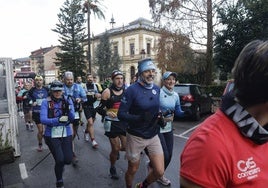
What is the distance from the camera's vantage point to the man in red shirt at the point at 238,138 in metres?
1.18

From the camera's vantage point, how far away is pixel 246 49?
50.8 inches

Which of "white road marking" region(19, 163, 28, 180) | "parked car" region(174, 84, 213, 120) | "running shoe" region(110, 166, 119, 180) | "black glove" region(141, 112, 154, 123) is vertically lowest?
"white road marking" region(19, 163, 28, 180)

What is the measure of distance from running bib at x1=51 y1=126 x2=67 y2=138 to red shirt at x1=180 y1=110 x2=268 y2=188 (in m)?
3.80

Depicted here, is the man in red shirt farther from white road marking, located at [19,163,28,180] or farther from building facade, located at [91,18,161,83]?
building facade, located at [91,18,161,83]

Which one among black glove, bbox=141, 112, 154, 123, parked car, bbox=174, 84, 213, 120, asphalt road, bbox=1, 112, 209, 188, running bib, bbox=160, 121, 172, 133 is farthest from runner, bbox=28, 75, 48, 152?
parked car, bbox=174, 84, 213, 120

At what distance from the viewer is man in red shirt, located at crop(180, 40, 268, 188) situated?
3.86 feet

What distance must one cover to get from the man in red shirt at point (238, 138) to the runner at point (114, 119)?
3922 mm

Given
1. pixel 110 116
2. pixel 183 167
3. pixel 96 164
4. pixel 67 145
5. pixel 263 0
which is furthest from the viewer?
pixel 263 0

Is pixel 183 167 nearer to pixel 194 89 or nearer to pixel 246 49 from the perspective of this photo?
pixel 246 49

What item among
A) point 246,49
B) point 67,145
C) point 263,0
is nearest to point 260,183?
point 246,49

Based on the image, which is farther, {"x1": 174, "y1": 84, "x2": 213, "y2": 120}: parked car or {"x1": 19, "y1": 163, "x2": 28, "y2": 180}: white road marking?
{"x1": 174, "y1": 84, "x2": 213, "y2": 120}: parked car

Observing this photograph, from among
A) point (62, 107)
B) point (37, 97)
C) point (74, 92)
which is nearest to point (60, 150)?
point (62, 107)

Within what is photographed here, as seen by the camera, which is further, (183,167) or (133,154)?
(133,154)

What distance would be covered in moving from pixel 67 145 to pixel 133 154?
4.25 feet
